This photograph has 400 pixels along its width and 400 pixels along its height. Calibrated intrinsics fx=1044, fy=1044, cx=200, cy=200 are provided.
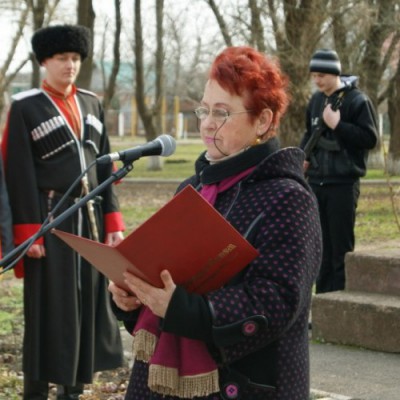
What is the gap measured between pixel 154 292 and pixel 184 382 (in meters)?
0.28

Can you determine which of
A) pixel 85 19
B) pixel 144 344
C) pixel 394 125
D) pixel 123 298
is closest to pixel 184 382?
pixel 144 344

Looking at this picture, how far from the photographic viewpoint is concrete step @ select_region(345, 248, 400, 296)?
281 inches

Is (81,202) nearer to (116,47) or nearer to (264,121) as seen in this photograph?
(264,121)

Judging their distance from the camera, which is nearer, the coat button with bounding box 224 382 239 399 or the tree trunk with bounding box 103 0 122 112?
the coat button with bounding box 224 382 239 399

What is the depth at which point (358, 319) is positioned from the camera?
6.93 meters

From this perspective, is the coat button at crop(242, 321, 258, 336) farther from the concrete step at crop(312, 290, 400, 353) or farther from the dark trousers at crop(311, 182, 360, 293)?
the dark trousers at crop(311, 182, 360, 293)

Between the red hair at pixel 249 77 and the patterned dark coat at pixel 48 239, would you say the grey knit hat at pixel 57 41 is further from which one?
the red hair at pixel 249 77

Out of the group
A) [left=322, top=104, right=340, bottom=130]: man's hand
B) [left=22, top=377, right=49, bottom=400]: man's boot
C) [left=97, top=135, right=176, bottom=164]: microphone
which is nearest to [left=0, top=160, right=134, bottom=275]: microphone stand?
[left=97, top=135, right=176, bottom=164]: microphone

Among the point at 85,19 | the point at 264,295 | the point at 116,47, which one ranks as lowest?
the point at 264,295

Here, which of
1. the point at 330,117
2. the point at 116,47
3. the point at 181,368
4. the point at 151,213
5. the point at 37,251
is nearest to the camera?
the point at 181,368

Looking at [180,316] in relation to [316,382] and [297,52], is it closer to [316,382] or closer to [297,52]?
[316,382]

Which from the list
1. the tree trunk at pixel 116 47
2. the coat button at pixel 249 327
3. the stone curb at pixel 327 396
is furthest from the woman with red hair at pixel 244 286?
the tree trunk at pixel 116 47

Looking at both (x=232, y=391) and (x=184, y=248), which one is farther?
(x=232, y=391)

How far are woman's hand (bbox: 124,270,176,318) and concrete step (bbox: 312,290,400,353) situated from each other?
4131mm
